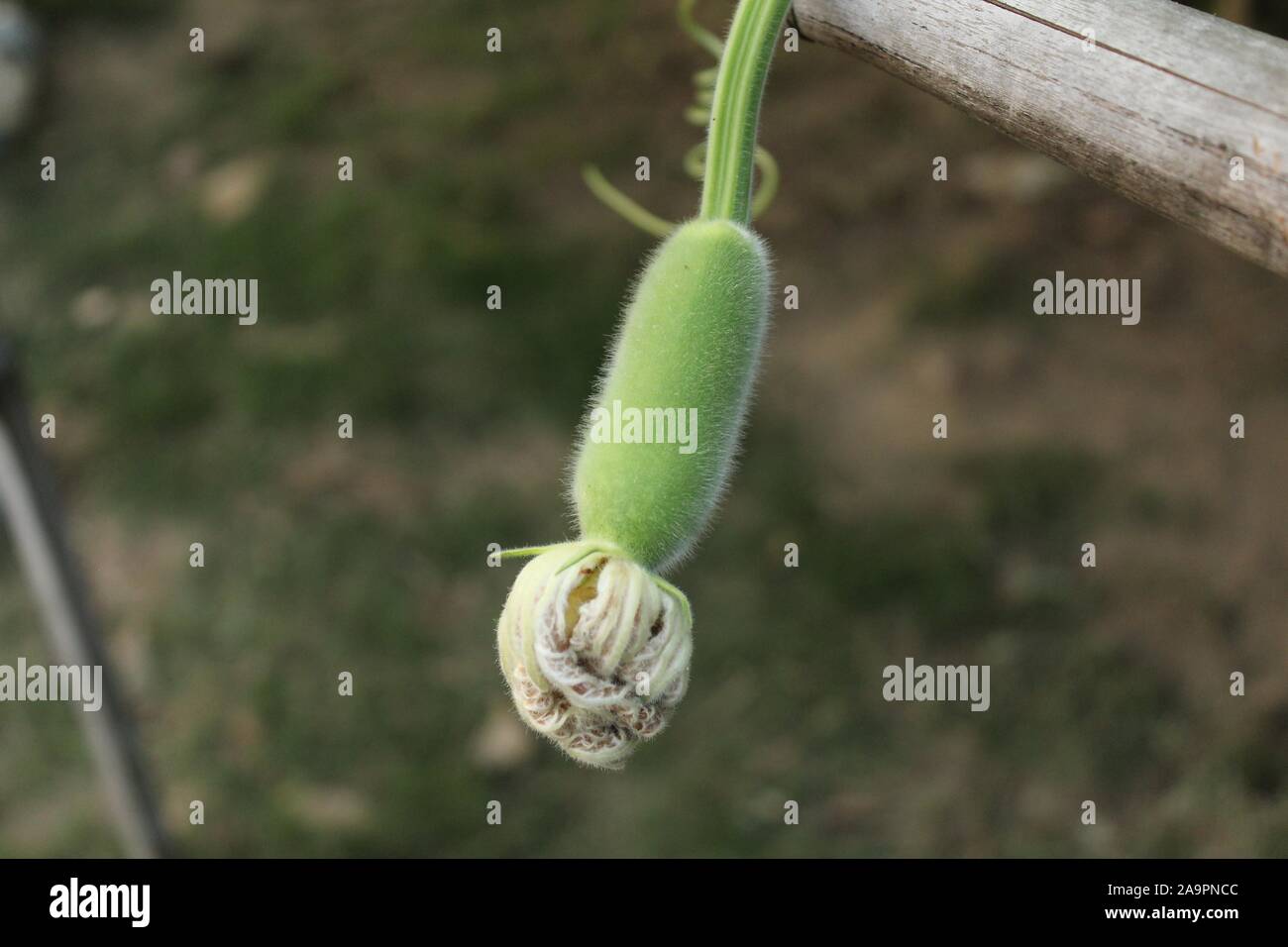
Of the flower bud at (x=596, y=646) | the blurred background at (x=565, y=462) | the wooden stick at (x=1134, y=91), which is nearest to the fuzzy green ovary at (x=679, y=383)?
the flower bud at (x=596, y=646)

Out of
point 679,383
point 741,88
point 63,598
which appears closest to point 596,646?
point 679,383

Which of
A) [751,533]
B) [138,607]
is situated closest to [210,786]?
[138,607]

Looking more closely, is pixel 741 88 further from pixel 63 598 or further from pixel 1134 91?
pixel 63 598

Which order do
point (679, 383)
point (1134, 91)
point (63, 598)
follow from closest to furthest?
1. point (1134, 91)
2. point (679, 383)
3. point (63, 598)

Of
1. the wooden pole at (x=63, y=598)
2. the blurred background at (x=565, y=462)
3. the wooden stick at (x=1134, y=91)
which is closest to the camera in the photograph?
the wooden stick at (x=1134, y=91)

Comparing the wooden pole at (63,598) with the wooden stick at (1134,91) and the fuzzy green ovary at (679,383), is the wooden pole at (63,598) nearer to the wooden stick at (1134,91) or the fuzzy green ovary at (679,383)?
the fuzzy green ovary at (679,383)

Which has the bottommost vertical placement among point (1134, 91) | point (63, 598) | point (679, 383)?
point (63, 598)

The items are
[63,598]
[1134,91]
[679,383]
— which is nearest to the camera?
[1134,91]
